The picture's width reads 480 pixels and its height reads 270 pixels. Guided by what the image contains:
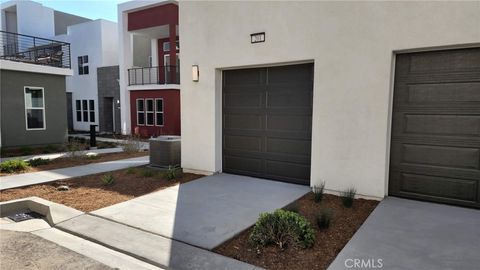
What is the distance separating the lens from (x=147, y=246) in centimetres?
368

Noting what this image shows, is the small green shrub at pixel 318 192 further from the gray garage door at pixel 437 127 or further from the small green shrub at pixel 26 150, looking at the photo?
the small green shrub at pixel 26 150

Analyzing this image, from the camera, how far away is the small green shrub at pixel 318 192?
5281mm

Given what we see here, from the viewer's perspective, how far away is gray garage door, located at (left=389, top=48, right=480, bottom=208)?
4.64 metres

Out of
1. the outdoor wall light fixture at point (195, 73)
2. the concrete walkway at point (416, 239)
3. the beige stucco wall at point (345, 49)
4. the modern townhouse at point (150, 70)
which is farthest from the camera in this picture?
the modern townhouse at point (150, 70)

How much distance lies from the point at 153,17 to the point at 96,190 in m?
12.5

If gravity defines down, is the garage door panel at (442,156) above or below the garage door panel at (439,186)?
above

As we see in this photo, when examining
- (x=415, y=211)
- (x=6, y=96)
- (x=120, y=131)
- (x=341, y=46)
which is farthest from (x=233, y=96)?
(x=120, y=131)

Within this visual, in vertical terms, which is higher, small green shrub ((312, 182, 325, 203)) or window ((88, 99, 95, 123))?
window ((88, 99, 95, 123))

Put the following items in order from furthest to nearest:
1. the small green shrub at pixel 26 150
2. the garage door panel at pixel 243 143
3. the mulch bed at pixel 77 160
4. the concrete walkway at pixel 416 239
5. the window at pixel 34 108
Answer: the window at pixel 34 108 < the small green shrub at pixel 26 150 < the mulch bed at pixel 77 160 < the garage door panel at pixel 243 143 < the concrete walkway at pixel 416 239

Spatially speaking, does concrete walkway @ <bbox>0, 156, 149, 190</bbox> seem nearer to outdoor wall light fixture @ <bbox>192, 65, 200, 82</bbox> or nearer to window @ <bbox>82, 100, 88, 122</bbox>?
outdoor wall light fixture @ <bbox>192, 65, 200, 82</bbox>

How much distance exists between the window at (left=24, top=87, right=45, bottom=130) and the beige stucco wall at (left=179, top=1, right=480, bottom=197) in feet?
29.8

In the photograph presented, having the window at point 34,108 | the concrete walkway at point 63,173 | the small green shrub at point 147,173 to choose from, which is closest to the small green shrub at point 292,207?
the small green shrub at point 147,173

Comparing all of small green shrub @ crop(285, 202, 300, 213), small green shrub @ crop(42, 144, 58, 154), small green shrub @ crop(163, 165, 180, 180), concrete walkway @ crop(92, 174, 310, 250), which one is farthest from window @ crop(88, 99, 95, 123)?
small green shrub @ crop(285, 202, 300, 213)

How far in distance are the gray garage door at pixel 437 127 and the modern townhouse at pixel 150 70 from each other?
12658 mm
